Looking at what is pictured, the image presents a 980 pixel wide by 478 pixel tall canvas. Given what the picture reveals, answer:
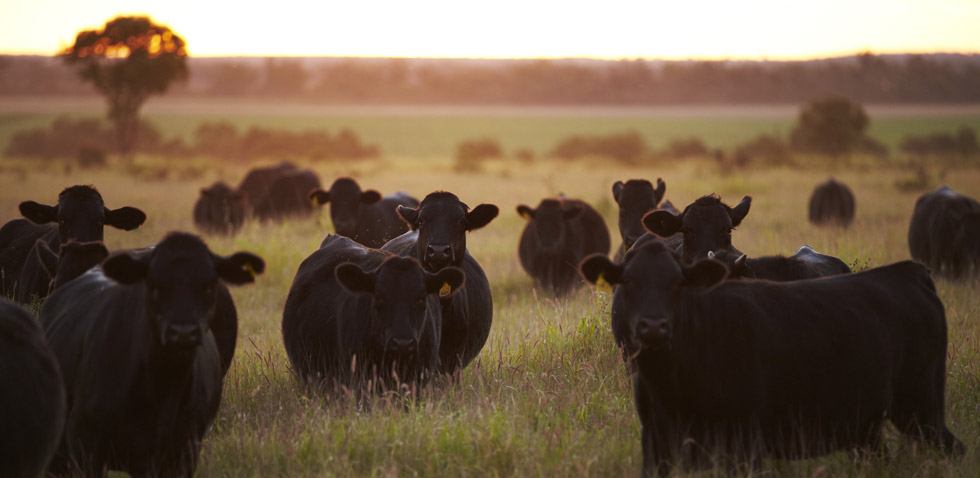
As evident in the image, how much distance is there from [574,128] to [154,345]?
109853 mm

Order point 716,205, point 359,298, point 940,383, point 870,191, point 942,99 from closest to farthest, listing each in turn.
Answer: point 940,383 < point 359,298 < point 716,205 < point 870,191 < point 942,99

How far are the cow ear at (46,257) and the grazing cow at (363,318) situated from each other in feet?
6.00

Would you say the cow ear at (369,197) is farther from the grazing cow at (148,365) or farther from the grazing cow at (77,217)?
the grazing cow at (148,365)

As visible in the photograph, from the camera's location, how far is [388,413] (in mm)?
6922

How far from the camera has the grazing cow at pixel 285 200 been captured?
2408 centimetres

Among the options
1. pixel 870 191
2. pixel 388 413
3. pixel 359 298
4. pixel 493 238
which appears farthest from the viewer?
pixel 870 191

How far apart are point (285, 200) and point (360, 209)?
9039 mm

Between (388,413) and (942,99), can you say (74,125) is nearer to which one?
(388,413)

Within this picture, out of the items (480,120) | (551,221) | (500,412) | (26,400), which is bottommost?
(500,412)

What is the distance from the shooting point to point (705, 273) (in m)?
5.69

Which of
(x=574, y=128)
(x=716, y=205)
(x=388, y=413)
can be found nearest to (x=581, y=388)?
(x=388, y=413)

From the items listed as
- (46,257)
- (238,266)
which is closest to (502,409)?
(238,266)

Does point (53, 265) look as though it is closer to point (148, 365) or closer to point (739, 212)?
point (148, 365)

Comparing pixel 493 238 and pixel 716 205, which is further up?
pixel 716 205
